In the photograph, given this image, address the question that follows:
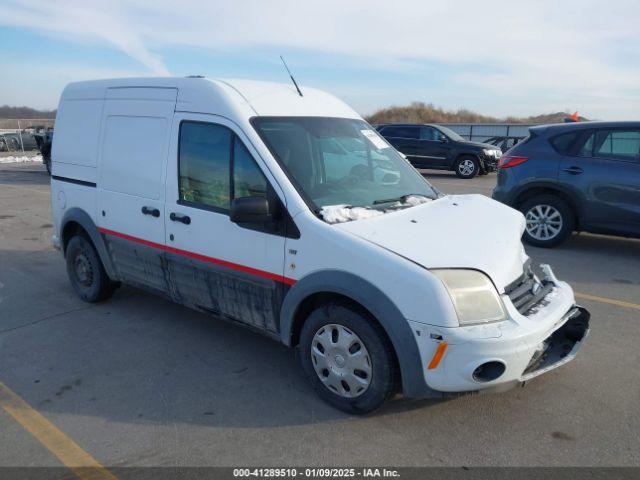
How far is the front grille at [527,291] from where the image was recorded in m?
3.06

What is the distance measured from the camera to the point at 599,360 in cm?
381

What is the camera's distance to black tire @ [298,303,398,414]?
9.60ft

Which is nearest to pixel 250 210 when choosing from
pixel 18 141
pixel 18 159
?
pixel 18 159

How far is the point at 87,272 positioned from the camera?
5.08 m

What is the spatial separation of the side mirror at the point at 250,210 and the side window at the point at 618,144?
17.5ft

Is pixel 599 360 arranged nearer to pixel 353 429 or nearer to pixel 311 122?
pixel 353 429

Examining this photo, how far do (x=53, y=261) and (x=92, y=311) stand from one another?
7.65 feet

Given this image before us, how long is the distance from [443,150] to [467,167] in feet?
3.18

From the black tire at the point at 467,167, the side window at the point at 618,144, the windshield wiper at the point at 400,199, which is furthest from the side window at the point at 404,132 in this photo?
the windshield wiper at the point at 400,199

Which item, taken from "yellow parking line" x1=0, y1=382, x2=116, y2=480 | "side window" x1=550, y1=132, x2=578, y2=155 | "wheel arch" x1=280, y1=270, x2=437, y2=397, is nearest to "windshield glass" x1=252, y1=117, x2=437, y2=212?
"wheel arch" x1=280, y1=270, x2=437, y2=397

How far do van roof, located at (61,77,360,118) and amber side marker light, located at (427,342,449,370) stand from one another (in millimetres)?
1986

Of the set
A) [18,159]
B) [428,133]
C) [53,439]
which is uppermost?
[428,133]

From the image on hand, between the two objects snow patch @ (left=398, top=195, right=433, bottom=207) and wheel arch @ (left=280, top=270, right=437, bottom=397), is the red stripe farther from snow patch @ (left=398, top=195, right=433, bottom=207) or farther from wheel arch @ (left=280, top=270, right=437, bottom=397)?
snow patch @ (left=398, top=195, right=433, bottom=207)

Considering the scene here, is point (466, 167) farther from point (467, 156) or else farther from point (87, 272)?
point (87, 272)
